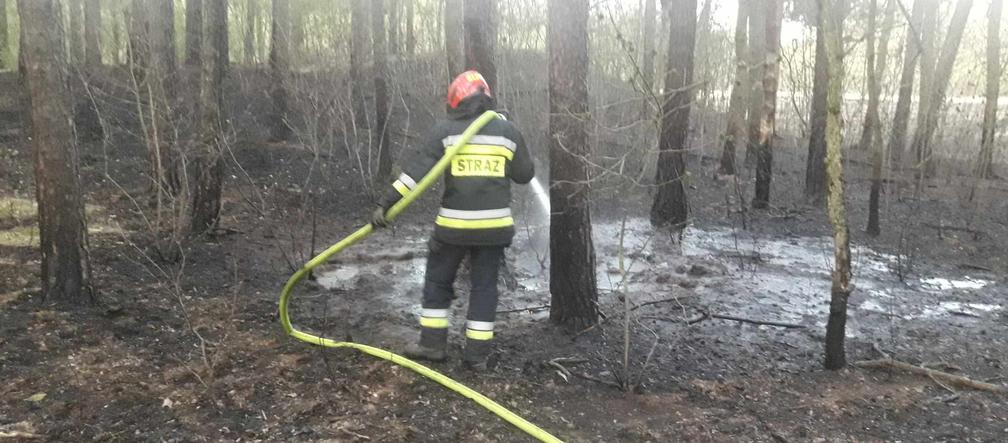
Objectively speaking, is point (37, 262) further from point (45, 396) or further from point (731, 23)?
point (731, 23)

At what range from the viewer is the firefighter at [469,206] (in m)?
4.31

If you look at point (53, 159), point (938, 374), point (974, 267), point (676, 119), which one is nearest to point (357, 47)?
point (676, 119)

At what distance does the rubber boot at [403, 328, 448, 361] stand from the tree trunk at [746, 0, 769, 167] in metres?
9.74

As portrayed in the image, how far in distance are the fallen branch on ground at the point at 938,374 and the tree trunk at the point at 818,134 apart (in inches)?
272

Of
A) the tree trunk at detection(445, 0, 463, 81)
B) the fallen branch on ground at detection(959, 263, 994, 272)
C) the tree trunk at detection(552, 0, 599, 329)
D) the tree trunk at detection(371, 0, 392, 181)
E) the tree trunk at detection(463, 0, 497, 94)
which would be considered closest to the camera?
the tree trunk at detection(552, 0, 599, 329)

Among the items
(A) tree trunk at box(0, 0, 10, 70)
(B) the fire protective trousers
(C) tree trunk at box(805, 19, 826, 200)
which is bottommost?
(B) the fire protective trousers

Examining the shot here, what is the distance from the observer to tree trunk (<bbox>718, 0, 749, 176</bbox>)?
43.4ft

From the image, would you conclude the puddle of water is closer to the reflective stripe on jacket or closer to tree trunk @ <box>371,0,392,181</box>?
the reflective stripe on jacket

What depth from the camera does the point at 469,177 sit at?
432cm

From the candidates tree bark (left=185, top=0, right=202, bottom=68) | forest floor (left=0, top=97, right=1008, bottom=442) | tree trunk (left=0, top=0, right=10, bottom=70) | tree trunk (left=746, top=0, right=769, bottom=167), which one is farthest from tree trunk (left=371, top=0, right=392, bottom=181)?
tree trunk (left=0, top=0, right=10, bottom=70)

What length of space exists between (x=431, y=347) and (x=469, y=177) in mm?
1092

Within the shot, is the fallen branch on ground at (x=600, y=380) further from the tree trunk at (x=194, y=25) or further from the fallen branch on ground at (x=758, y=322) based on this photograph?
the tree trunk at (x=194, y=25)

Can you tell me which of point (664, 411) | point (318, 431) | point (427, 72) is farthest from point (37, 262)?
point (427, 72)

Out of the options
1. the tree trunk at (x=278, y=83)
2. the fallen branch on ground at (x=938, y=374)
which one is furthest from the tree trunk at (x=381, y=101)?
the fallen branch on ground at (x=938, y=374)
